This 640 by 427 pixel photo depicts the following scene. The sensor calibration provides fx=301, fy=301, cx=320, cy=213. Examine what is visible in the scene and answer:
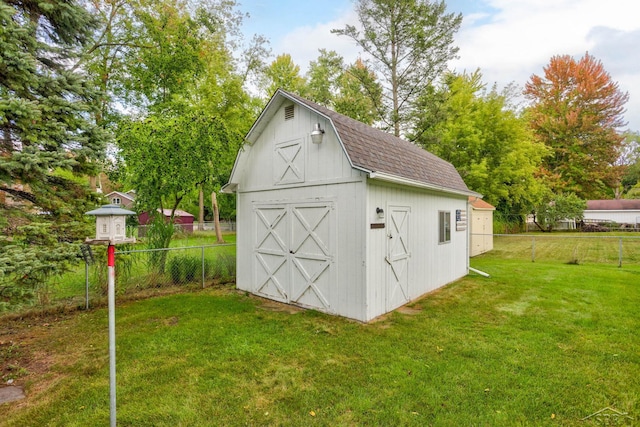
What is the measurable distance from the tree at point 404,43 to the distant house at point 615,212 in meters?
24.1

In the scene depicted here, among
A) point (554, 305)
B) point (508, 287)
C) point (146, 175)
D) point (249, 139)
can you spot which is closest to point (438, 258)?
point (508, 287)

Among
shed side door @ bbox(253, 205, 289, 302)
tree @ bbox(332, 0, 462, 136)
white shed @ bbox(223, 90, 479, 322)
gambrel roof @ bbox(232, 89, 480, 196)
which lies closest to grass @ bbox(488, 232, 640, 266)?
gambrel roof @ bbox(232, 89, 480, 196)

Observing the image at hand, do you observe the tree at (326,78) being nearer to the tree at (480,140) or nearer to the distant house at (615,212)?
the tree at (480,140)

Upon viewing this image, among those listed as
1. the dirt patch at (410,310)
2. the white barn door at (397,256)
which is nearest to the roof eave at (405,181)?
the white barn door at (397,256)

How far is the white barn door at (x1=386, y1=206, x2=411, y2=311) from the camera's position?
18.6 feet

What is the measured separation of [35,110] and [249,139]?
370 centimetres

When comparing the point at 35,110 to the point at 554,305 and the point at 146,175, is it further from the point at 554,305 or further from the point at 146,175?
the point at 554,305

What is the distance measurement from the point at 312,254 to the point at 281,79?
15.5 m

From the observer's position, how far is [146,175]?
6.92 metres

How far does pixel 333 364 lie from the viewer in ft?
12.1

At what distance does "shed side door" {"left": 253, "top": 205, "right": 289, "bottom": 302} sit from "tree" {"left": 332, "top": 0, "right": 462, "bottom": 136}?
34.3 feet

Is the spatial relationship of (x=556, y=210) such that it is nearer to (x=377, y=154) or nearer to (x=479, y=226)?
(x=479, y=226)

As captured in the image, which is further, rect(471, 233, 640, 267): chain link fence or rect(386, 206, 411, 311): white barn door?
rect(471, 233, 640, 267): chain link fence

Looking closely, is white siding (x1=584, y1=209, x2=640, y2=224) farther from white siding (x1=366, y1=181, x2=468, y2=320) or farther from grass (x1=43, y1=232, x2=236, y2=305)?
grass (x1=43, y1=232, x2=236, y2=305)
